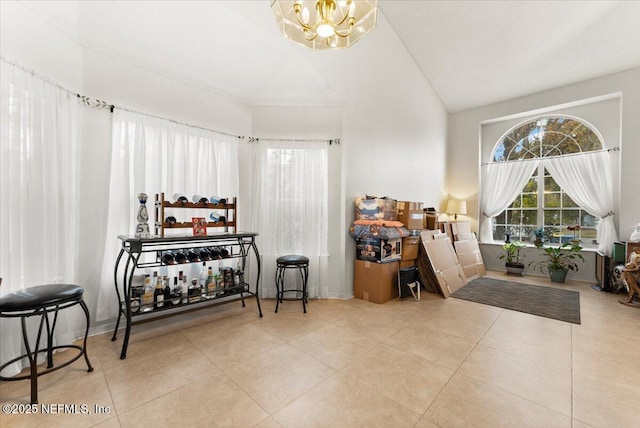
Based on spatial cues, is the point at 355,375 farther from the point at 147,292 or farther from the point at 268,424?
the point at 147,292

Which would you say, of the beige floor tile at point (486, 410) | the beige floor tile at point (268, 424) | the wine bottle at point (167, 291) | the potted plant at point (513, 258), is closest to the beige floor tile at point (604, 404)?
the beige floor tile at point (486, 410)

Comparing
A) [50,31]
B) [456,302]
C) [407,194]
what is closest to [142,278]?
[50,31]

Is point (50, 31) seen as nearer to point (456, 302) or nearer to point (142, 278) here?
point (142, 278)

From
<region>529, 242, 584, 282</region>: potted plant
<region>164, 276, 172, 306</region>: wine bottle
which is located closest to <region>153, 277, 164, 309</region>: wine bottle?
<region>164, 276, 172, 306</region>: wine bottle

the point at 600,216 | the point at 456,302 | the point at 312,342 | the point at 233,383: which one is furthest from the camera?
the point at 600,216

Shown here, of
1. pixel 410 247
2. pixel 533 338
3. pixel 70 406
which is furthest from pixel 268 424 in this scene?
pixel 410 247

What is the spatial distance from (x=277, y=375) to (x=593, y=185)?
6124mm

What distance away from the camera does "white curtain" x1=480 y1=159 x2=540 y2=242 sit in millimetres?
5352

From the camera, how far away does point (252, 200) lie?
3.42 meters

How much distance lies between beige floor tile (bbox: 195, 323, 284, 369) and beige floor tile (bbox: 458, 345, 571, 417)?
1.57 meters

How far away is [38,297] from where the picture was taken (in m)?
1.55

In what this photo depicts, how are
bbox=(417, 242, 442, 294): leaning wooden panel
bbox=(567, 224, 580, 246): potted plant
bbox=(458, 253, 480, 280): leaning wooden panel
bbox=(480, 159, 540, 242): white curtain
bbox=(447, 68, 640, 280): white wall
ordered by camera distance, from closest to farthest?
bbox=(417, 242, 442, 294): leaning wooden panel
bbox=(447, 68, 640, 280): white wall
bbox=(567, 224, 580, 246): potted plant
bbox=(458, 253, 480, 280): leaning wooden panel
bbox=(480, 159, 540, 242): white curtain

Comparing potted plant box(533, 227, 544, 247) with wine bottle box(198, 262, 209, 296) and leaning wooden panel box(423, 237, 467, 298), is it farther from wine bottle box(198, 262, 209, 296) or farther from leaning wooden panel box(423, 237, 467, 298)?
wine bottle box(198, 262, 209, 296)

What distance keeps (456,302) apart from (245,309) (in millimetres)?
2742
